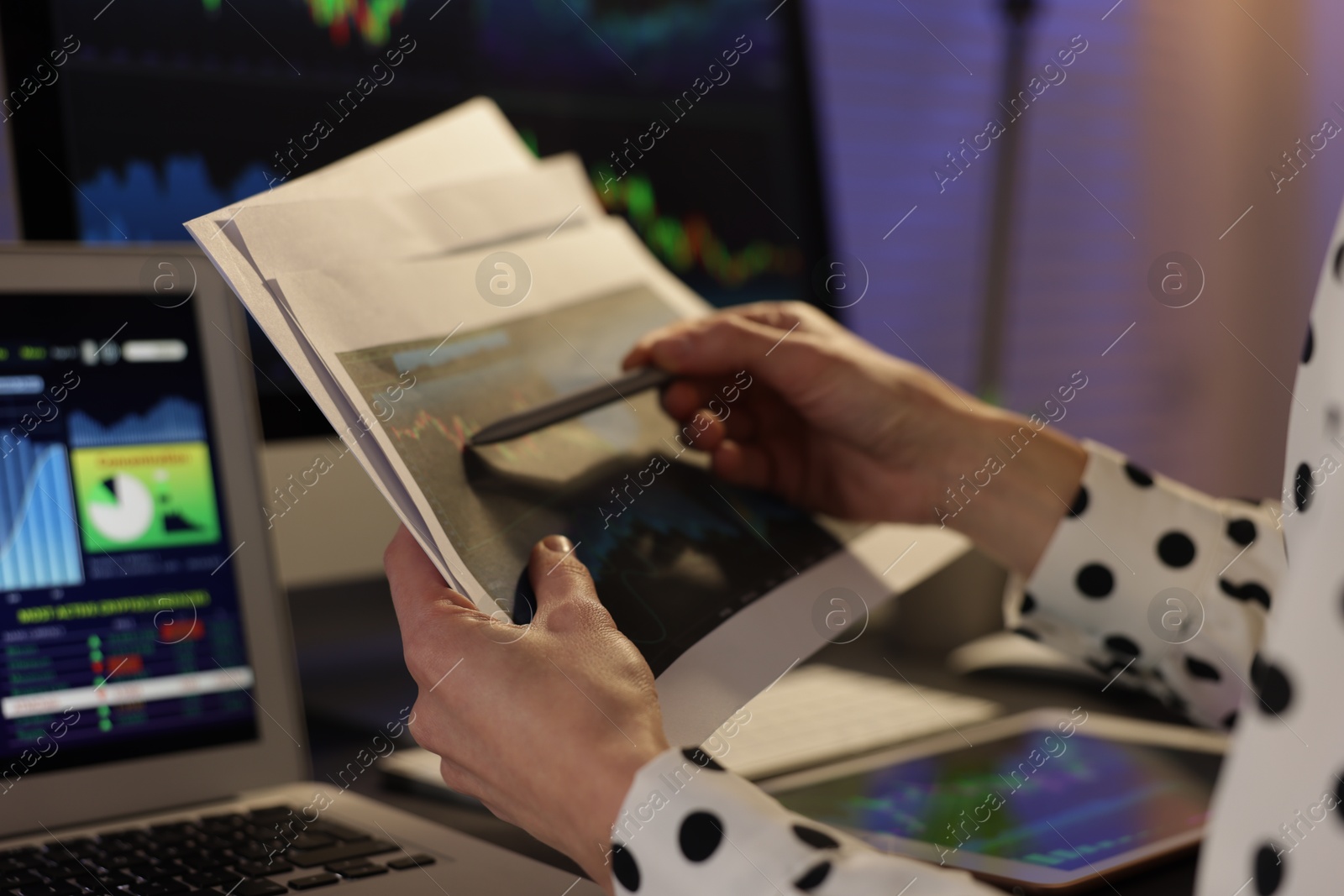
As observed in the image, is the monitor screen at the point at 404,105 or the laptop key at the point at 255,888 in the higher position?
the monitor screen at the point at 404,105

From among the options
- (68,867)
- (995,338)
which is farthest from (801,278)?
(68,867)

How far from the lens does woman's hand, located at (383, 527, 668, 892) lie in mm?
349

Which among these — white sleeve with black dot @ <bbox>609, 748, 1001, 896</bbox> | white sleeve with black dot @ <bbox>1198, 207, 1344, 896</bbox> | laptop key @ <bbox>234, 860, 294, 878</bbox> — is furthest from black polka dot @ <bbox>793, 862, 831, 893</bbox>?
laptop key @ <bbox>234, 860, 294, 878</bbox>

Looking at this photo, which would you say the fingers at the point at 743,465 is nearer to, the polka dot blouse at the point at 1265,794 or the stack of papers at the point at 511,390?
the stack of papers at the point at 511,390

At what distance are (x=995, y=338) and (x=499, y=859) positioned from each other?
102cm

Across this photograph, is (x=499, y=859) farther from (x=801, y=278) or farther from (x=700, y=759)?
(x=801, y=278)

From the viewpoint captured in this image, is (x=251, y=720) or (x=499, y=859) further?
(x=251, y=720)

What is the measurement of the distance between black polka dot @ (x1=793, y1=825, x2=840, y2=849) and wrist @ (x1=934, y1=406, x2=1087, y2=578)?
1.16 feet

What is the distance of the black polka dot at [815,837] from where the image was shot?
34 centimetres

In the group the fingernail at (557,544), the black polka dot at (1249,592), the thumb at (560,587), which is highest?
the fingernail at (557,544)

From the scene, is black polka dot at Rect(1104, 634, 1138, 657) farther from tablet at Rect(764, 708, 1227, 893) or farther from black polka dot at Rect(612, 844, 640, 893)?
black polka dot at Rect(612, 844, 640, 893)

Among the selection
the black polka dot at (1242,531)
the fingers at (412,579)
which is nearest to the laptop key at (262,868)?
the fingers at (412,579)

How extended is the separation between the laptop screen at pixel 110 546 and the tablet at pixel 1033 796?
0.30m

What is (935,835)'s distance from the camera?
0.48 metres
